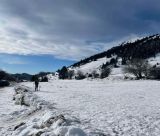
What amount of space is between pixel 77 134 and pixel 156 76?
361ft

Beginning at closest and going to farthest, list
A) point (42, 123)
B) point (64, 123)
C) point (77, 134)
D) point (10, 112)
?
point (77, 134) < point (64, 123) < point (42, 123) < point (10, 112)

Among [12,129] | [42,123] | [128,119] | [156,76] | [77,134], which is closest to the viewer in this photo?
[77,134]

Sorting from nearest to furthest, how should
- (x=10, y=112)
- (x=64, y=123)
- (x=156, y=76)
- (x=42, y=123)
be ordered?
1. (x=64, y=123)
2. (x=42, y=123)
3. (x=10, y=112)
4. (x=156, y=76)

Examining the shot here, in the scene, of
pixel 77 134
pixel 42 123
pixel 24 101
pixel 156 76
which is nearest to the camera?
pixel 77 134

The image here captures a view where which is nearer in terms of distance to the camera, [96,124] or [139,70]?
[96,124]

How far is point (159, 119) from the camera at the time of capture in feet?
64.1

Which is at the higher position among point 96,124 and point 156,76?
point 156,76

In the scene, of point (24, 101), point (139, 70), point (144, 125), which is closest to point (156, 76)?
point (139, 70)

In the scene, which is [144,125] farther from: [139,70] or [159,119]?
[139,70]

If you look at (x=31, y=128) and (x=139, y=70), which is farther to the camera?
(x=139, y=70)

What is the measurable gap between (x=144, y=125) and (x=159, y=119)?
2.73 metres

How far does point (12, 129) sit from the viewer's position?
54.5ft

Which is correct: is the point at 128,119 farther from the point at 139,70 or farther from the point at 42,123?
the point at 139,70

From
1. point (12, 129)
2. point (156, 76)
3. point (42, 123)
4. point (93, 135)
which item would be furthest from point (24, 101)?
point (156, 76)
